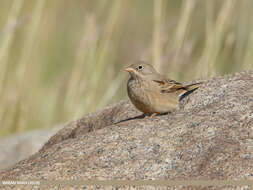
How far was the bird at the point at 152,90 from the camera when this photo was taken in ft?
17.0

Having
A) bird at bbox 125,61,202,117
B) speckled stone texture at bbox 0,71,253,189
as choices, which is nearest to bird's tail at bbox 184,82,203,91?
bird at bbox 125,61,202,117

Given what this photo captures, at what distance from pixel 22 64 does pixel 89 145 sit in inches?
112

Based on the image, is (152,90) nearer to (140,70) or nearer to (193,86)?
(140,70)

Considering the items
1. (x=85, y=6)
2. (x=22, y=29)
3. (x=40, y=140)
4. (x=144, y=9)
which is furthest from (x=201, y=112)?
(x=144, y=9)

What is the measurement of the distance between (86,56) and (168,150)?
3.07m

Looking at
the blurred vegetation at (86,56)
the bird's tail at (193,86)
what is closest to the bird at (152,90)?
the bird's tail at (193,86)

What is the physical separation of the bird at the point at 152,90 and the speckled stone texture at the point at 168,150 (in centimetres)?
54

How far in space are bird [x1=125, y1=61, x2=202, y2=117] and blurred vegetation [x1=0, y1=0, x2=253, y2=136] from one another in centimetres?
50

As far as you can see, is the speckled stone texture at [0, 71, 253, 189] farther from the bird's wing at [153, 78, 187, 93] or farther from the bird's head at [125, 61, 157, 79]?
the bird's head at [125, 61, 157, 79]

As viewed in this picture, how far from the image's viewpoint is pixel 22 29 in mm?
8188

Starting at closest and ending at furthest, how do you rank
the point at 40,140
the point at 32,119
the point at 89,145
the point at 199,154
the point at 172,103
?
the point at 199,154 < the point at 89,145 < the point at 172,103 < the point at 40,140 < the point at 32,119

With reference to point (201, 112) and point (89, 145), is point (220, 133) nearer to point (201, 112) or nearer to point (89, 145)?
point (201, 112)

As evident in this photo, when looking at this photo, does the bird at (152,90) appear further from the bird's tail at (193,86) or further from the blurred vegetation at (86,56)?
the blurred vegetation at (86,56)

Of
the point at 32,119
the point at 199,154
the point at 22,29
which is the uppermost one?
the point at 22,29
